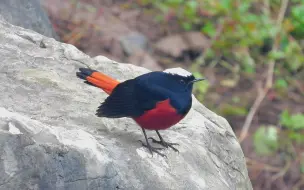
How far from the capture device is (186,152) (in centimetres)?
354

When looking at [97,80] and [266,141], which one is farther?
[266,141]

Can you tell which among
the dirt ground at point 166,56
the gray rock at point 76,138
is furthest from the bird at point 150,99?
the dirt ground at point 166,56

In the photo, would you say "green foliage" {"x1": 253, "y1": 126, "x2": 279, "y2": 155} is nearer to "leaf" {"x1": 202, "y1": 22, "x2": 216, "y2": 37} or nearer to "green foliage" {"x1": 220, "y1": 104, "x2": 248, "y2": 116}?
"green foliage" {"x1": 220, "y1": 104, "x2": 248, "y2": 116}

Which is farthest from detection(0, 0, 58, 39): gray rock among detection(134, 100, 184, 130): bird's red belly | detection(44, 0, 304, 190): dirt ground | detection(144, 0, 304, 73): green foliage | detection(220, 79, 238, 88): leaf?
detection(144, 0, 304, 73): green foliage

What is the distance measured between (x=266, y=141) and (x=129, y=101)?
268cm

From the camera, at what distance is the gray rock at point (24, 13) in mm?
5070

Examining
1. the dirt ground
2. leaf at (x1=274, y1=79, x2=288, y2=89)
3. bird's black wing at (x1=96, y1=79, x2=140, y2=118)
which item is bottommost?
the dirt ground

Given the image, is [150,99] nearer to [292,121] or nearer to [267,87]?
[292,121]

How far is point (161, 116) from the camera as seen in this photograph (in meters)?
3.40

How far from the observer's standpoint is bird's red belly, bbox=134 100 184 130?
3.40 meters

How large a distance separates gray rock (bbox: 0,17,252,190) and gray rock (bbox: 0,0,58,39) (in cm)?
66

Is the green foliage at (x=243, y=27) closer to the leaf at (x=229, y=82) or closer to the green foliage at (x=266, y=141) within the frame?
the leaf at (x=229, y=82)

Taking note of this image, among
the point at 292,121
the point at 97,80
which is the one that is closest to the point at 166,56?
the point at 292,121

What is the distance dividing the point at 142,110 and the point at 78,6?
381cm
